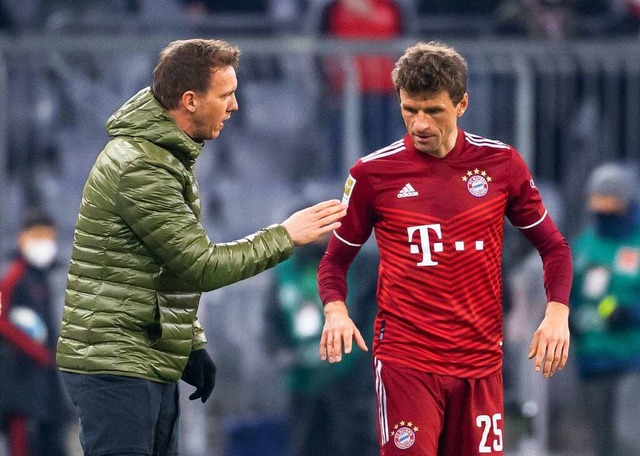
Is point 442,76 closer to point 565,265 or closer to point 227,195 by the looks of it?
point 565,265

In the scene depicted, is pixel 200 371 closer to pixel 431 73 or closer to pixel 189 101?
pixel 189 101

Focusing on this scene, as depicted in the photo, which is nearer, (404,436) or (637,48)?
(404,436)

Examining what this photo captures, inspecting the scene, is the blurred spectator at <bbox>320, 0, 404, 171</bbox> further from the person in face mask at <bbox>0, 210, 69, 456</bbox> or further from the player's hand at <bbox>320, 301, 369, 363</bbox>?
the player's hand at <bbox>320, 301, 369, 363</bbox>

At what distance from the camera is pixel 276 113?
8312mm

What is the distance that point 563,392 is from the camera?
27.7 ft

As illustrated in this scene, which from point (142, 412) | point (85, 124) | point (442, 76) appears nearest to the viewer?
point (142, 412)

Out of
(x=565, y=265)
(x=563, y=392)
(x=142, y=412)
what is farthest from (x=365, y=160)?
(x=563, y=392)

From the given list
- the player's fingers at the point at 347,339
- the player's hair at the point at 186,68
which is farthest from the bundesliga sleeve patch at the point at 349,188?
the player's hair at the point at 186,68

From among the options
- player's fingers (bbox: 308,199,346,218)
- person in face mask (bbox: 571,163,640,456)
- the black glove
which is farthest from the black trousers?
person in face mask (bbox: 571,163,640,456)

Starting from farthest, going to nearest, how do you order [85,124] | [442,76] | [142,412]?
[85,124], [442,76], [142,412]

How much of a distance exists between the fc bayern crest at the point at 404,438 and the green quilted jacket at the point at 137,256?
860 mm

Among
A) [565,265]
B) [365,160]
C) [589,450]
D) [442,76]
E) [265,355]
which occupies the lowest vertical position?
[589,450]

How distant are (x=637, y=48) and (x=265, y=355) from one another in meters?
3.06

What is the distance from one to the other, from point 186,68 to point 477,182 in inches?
45.7
